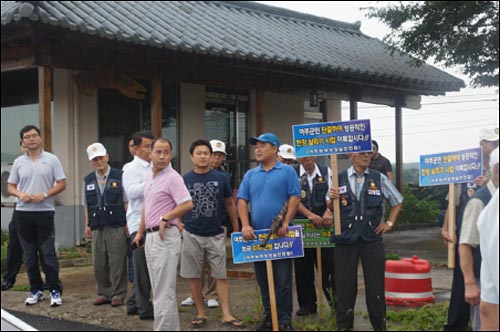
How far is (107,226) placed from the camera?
25.3 feet

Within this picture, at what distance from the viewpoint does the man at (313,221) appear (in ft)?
23.3

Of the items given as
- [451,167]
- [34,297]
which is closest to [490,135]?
[451,167]

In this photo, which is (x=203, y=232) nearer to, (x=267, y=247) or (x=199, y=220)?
(x=199, y=220)

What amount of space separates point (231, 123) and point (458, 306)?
970 cm

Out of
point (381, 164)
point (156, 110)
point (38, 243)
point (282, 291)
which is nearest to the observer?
point (282, 291)

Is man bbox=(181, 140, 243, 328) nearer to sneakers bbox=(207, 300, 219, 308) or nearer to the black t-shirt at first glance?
sneakers bbox=(207, 300, 219, 308)

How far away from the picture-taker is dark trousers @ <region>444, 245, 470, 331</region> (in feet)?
19.0

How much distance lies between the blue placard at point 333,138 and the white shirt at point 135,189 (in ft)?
5.55

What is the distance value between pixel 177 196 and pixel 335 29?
49.0 feet

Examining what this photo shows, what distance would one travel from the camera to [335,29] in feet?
66.4

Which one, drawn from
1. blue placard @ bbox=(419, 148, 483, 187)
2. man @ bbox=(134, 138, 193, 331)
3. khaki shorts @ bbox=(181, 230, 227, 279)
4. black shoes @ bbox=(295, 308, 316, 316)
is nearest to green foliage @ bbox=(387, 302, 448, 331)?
black shoes @ bbox=(295, 308, 316, 316)

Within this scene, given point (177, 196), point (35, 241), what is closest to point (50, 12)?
point (35, 241)

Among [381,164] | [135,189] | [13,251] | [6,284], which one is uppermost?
[381,164]

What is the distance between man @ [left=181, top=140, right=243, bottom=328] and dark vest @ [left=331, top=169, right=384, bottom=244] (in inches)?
52.3
